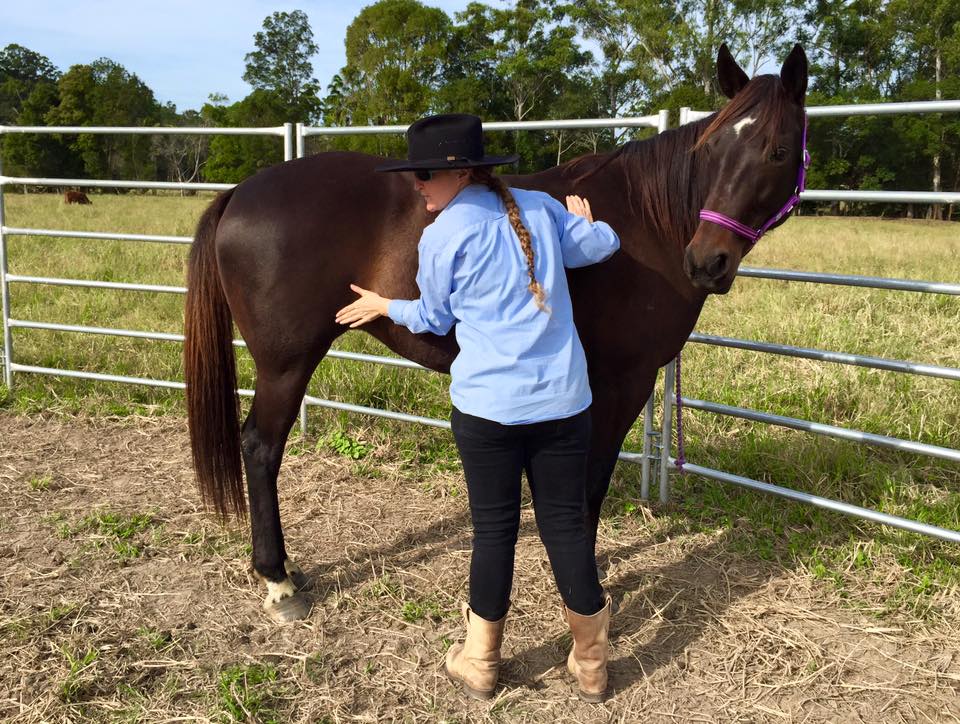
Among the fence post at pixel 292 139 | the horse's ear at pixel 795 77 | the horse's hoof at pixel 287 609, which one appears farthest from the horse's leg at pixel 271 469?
the horse's ear at pixel 795 77

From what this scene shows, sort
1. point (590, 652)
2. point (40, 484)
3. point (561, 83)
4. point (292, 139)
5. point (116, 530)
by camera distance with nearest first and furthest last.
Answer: point (590, 652) → point (116, 530) → point (40, 484) → point (292, 139) → point (561, 83)

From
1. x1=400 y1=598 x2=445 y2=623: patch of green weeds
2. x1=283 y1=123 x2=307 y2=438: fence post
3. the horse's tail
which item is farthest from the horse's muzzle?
x1=283 y1=123 x2=307 y2=438: fence post

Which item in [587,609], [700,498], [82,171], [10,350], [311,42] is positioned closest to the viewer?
[587,609]

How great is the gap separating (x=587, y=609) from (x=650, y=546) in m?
1.28

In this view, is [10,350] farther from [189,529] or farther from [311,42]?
[311,42]

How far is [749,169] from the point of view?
86.7 inches

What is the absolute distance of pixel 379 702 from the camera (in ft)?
7.16

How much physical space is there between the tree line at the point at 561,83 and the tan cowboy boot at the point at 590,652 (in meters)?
27.5

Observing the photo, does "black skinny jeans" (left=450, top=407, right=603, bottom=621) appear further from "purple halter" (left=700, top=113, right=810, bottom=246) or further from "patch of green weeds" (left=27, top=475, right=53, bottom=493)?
"patch of green weeds" (left=27, top=475, right=53, bottom=493)

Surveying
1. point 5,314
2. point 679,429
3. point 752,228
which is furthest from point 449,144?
point 5,314

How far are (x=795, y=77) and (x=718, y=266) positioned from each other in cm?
66

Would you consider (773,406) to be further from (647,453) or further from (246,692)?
(246,692)

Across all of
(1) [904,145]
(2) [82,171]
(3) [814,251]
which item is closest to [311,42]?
(2) [82,171]

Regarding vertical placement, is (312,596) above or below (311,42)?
below
